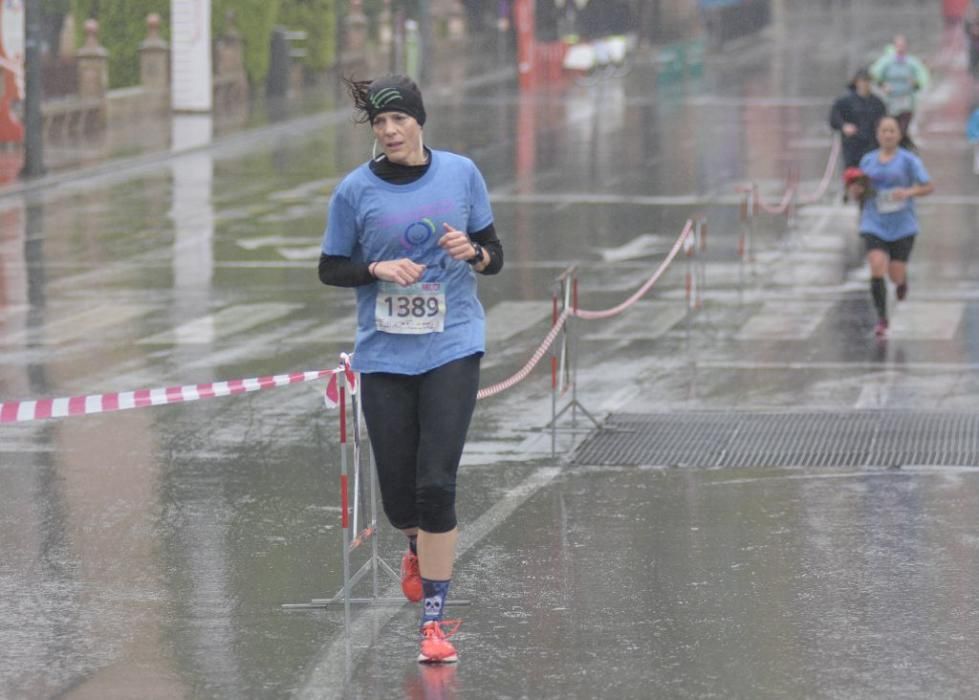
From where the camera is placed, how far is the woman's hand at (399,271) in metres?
7.48

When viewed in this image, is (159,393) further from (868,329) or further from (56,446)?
(868,329)

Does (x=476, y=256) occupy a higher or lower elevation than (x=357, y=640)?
higher

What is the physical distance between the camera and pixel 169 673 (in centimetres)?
746

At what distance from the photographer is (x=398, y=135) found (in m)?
7.61

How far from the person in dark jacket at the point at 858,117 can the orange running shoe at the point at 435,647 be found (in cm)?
1690

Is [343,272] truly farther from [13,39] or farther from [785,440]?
[13,39]

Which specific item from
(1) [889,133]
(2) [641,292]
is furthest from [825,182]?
(2) [641,292]

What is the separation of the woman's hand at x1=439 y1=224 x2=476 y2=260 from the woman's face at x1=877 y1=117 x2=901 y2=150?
371 inches

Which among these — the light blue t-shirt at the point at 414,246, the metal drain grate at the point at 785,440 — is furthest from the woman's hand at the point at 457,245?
the metal drain grate at the point at 785,440

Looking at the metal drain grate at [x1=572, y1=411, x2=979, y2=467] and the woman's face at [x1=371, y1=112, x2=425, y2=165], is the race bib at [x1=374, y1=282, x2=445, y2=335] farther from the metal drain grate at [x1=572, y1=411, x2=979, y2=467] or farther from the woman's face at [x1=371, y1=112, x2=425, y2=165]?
the metal drain grate at [x1=572, y1=411, x2=979, y2=467]

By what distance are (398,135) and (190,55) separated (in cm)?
3594

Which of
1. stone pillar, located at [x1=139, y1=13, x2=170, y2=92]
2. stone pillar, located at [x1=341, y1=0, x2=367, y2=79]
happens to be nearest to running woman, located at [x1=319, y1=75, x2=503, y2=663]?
stone pillar, located at [x1=139, y1=13, x2=170, y2=92]

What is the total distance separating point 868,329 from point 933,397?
10.6ft

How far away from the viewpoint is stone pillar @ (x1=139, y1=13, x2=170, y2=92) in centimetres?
4466
